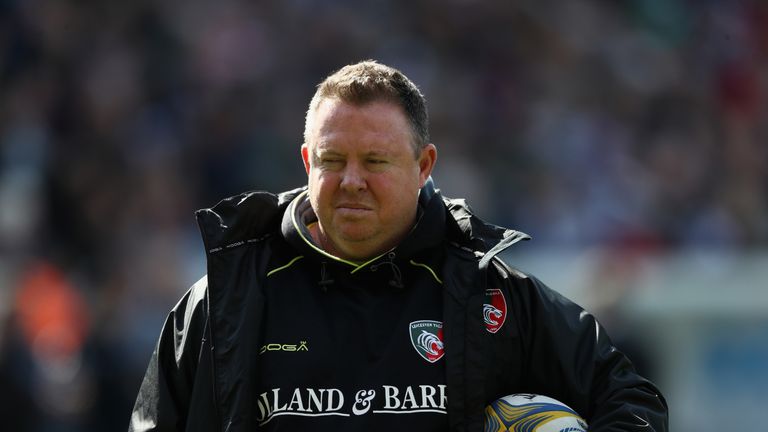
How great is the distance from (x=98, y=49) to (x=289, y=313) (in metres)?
8.09

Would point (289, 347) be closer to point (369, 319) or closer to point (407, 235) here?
point (369, 319)

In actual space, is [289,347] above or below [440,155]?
above

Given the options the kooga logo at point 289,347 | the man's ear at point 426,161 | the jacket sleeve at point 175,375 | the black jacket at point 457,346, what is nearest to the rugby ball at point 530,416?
the black jacket at point 457,346

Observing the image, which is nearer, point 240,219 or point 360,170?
point 360,170

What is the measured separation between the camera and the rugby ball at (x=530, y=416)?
3934 mm

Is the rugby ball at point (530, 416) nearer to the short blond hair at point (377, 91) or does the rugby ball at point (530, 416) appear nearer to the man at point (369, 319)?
the man at point (369, 319)

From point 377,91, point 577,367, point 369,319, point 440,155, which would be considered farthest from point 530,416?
point 440,155

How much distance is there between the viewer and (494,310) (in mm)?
4074

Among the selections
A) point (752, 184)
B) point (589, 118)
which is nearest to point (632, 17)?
point (589, 118)

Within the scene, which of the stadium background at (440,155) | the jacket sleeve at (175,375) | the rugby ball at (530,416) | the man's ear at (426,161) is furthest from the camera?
the stadium background at (440,155)

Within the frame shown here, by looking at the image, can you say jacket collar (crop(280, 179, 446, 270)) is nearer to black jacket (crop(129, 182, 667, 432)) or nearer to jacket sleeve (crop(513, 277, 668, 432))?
black jacket (crop(129, 182, 667, 432))

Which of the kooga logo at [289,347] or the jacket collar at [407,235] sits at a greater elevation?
the jacket collar at [407,235]

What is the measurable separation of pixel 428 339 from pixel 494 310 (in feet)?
0.75

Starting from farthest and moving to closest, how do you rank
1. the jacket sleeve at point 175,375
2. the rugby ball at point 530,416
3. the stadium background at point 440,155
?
the stadium background at point 440,155 → the jacket sleeve at point 175,375 → the rugby ball at point 530,416
